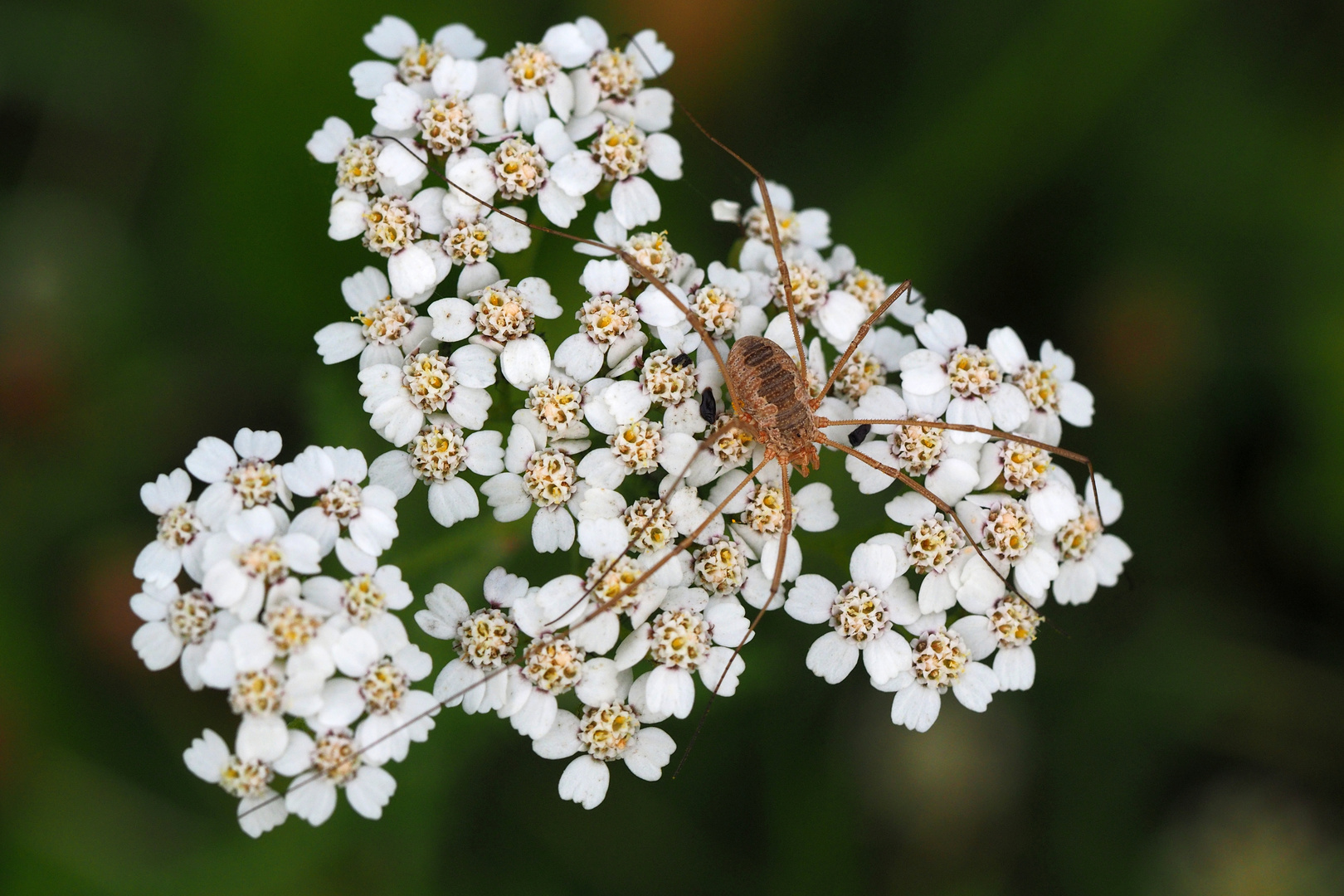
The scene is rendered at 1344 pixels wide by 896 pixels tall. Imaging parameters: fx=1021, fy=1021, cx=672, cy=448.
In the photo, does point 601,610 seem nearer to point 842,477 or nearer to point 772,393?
point 772,393

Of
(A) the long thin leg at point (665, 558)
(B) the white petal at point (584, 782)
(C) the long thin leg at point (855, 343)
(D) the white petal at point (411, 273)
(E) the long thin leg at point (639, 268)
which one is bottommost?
(B) the white petal at point (584, 782)

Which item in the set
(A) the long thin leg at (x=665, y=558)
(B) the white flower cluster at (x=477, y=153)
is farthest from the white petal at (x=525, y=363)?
(A) the long thin leg at (x=665, y=558)

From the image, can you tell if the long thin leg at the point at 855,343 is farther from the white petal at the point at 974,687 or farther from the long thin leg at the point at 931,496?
the white petal at the point at 974,687

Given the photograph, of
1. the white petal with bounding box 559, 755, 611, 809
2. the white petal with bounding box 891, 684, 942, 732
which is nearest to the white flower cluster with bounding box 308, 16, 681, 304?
the white petal with bounding box 559, 755, 611, 809

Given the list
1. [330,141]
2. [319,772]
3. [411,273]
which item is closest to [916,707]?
[319,772]

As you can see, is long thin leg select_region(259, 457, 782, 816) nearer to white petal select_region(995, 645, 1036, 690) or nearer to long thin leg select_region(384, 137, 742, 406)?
long thin leg select_region(384, 137, 742, 406)

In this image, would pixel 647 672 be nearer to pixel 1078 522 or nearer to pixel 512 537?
pixel 512 537

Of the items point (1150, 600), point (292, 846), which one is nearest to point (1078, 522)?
point (1150, 600)
